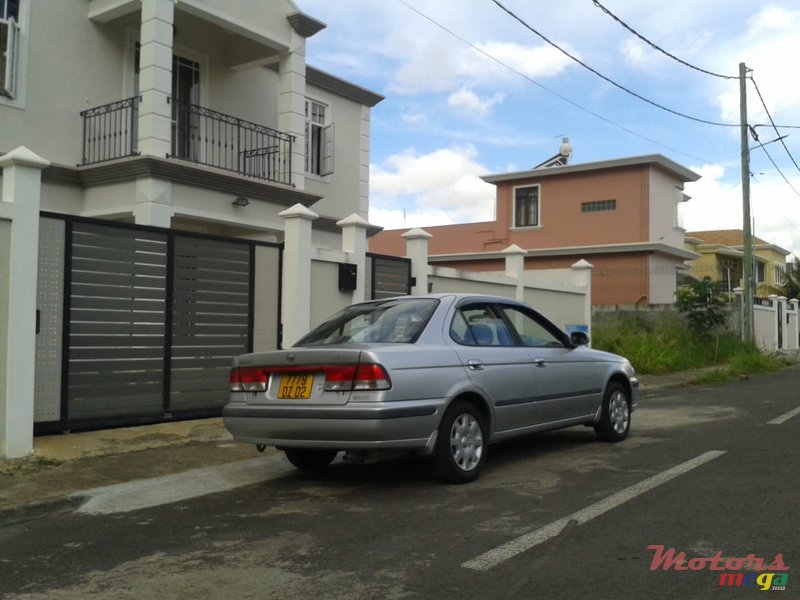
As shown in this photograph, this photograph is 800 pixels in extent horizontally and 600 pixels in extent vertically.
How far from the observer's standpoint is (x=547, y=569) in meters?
4.09

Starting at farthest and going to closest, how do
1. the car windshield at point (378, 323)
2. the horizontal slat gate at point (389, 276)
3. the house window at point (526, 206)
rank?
the house window at point (526, 206) < the horizontal slat gate at point (389, 276) < the car windshield at point (378, 323)

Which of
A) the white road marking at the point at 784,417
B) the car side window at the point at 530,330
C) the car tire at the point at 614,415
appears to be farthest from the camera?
the white road marking at the point at 784,417

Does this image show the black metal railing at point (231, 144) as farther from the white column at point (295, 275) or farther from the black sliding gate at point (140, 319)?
the black sliding gate at point (140, 319)

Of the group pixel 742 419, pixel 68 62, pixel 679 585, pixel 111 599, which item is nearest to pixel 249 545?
pixel 111 599

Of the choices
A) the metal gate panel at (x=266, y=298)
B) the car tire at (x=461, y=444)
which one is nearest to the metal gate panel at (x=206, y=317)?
the metal gate panel at (x=266, y=298)

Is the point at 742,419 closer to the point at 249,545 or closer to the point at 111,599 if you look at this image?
the point at 249,545

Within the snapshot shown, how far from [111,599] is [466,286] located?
32.8 feet

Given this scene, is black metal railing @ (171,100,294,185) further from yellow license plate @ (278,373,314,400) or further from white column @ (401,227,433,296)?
yellow license plate @ (278,373,314,400)

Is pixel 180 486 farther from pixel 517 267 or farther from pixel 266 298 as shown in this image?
pixel 517 267

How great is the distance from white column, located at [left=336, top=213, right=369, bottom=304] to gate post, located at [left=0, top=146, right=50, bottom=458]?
177 inches

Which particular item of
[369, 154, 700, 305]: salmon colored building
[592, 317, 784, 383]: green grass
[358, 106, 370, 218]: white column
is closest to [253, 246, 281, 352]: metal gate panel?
[358, 106, 370, 218]: white column

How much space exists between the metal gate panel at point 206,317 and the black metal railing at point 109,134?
166 inches

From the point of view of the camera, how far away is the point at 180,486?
6.41 meters

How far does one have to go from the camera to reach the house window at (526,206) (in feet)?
95.1
